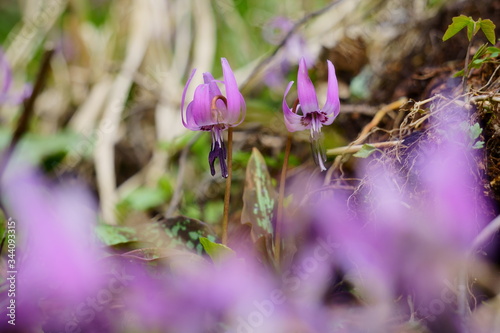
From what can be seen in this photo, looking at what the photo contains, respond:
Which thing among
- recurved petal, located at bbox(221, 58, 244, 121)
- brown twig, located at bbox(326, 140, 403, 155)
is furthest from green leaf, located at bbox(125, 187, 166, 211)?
recurved petal, located at bbox(221, 58, 244, 121)

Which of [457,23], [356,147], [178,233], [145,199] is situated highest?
[457,23]

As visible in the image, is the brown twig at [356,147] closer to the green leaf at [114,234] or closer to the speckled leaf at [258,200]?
the speckled leaf at [258,200]

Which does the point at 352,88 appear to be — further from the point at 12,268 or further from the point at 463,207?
the point at 12,268

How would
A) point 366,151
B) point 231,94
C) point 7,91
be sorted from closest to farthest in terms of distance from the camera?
point 231,94 < point 366,151 < point 7,91

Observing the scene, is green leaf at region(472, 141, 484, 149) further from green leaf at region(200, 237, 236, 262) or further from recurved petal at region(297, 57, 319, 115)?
green leaf at region(200, 237, 236, 262)

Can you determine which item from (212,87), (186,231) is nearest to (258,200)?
(186,231)

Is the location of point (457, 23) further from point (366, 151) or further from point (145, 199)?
point (145, 199)
